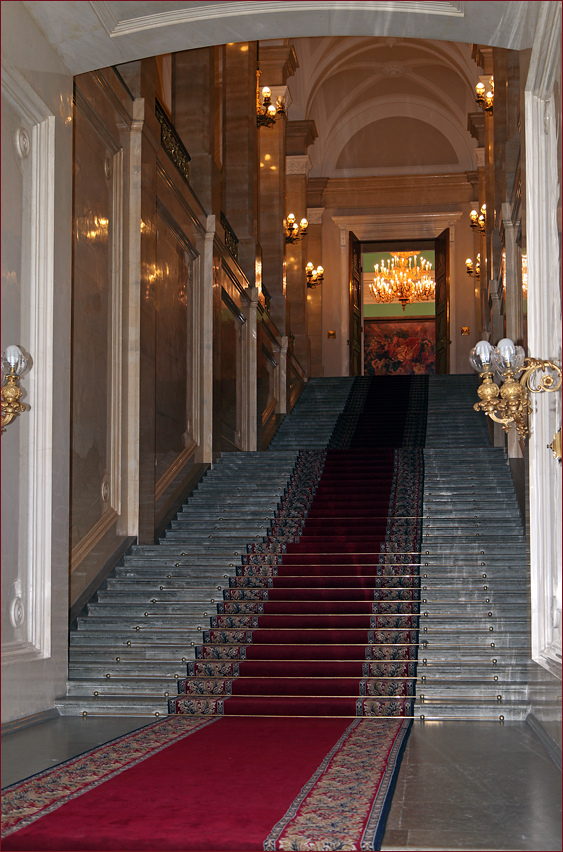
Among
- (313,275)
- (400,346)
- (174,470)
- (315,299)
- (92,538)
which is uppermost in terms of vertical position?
(313,275)

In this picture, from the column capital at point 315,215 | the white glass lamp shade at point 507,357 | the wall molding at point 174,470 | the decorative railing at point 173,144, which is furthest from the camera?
the column capital at point 315,215

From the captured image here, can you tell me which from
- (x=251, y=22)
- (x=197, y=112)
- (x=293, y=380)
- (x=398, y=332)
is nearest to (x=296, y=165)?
(x=293, y=380)

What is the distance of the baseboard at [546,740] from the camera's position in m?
4.48

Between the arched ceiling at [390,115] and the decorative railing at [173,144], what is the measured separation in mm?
11822

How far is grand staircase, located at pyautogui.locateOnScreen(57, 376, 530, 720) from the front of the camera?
6.34 metres

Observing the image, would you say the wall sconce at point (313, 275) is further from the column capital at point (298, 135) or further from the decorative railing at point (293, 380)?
the column capital at point (298, 135)

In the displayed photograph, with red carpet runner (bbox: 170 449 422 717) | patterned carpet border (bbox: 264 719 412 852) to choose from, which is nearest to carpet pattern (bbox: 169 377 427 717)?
red carpet runner (bbox: 170 449 422 717)

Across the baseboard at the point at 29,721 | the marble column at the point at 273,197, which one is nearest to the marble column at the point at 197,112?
the marble column at the point at 273,197

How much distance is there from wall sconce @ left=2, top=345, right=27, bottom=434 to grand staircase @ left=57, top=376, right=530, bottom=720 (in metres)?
2.52

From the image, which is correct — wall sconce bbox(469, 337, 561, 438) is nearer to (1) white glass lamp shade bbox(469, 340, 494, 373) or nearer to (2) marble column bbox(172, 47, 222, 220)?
(1) white glass lamp shade bbox(469, 340, 494, 373)

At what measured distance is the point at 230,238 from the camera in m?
14.3

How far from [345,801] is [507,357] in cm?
201

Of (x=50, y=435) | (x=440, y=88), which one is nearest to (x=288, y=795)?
(x=50, y=435)

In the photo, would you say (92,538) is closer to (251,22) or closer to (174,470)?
(174,470)
